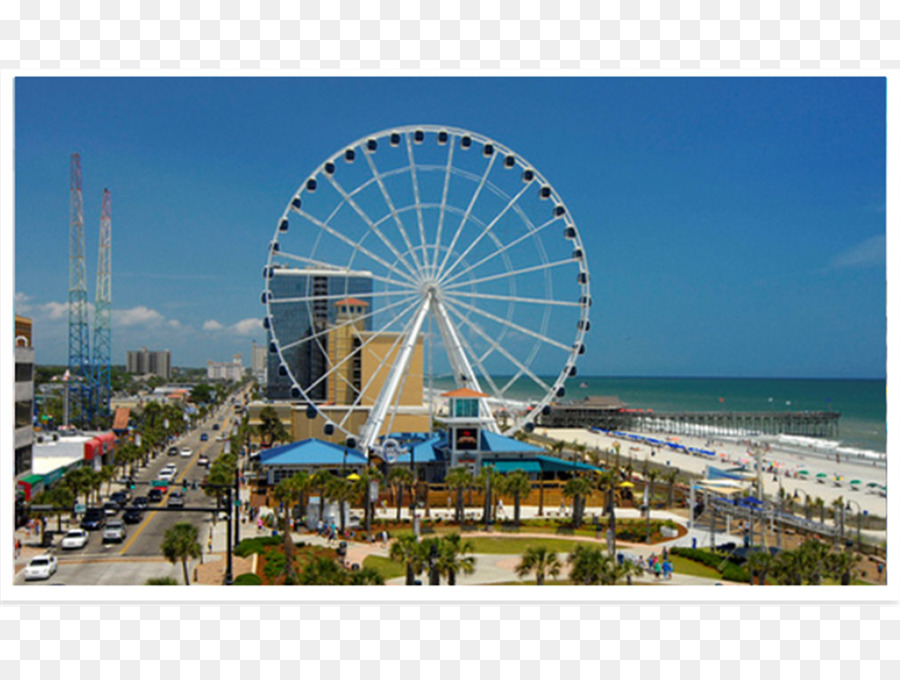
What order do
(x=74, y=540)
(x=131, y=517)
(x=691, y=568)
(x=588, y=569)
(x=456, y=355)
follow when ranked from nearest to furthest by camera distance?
(x=588, y=569), (x=691, y=568), (x=74, y=540), (x=131, y=517), (x=456, y=355)

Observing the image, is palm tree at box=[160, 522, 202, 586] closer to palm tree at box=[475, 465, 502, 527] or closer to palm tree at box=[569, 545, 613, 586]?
palm tree at box=[569, 545, 613, 586]

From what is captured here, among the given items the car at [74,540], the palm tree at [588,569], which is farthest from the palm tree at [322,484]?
the palm tree at [588,569]

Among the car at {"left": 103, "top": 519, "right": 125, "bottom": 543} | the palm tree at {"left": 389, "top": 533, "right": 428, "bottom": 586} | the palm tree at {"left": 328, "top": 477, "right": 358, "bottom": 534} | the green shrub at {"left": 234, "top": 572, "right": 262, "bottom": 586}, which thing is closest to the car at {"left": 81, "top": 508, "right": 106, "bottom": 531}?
the car at {"left": 103, "top": 519, "right": 125, "bottom": 543}

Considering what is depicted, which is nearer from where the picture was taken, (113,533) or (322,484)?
(113,533)

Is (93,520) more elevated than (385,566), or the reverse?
(93,520)

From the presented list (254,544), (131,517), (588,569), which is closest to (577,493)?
(588,569)

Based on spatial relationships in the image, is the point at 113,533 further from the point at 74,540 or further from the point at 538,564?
the point at 538,564
